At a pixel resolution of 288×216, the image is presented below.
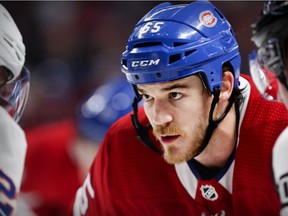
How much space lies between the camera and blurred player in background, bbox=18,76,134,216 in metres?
2.74

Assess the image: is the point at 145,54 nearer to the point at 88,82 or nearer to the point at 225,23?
A: the point at 225,23

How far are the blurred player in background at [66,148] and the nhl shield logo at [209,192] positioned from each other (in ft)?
3.02

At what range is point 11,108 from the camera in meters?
1.74

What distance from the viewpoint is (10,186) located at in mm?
1576

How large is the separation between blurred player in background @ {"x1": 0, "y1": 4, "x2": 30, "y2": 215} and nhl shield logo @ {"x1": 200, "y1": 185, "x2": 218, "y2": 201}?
505mm

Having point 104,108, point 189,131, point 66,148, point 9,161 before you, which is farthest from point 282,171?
point 66,148

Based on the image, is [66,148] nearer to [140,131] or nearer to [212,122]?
[140,131]

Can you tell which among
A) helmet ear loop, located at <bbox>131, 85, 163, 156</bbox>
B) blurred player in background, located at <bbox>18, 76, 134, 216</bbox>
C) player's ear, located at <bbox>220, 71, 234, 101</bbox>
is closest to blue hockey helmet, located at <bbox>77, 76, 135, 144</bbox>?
blurred player in background, located at <bbox>18, 76, 134, 216</bbox>

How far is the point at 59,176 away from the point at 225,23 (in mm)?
1449

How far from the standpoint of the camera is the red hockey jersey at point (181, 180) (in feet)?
5.59

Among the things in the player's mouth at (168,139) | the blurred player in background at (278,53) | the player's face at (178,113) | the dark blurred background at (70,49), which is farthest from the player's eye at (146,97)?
the dark blurred background at (70,49)

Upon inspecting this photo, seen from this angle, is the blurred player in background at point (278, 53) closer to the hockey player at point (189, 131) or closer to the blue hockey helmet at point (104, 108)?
the hockey player at point (189, 131)

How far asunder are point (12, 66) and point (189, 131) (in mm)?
490

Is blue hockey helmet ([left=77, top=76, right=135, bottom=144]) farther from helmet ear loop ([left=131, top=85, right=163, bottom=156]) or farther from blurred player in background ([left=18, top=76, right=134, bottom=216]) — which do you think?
helmet ear loop ([left=131, top=85, right=163, bottom=156])
